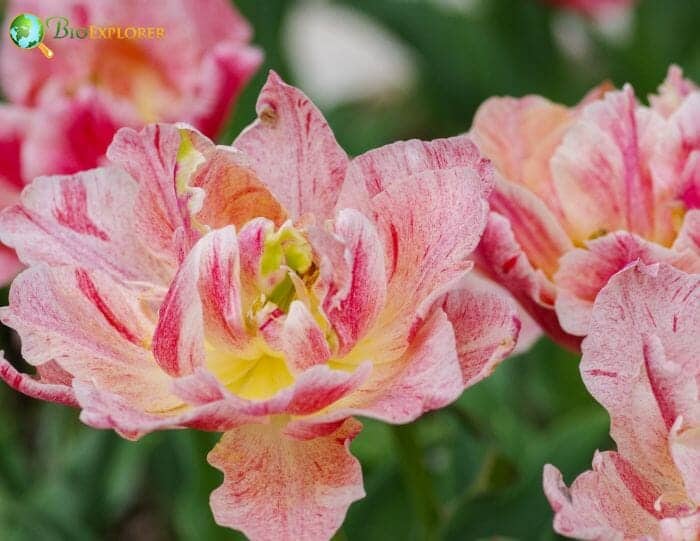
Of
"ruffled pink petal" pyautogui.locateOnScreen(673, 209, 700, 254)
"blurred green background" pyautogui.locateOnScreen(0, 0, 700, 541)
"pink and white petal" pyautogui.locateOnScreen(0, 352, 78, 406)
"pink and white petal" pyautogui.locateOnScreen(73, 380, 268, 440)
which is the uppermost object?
"ruffled pink petal" pyautogui.locateOnScreen(673, 209, 700, 254)

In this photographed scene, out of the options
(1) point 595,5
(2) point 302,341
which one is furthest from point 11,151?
(1) point 595,5

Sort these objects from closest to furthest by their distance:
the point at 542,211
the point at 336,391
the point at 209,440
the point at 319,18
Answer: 1. the point at 336,391
2. the point at 542,211
3. the point at 209,440
4. the point at 319,18

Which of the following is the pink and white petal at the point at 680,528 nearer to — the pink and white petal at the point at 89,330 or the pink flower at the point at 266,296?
the pink flower at the point at 266,296

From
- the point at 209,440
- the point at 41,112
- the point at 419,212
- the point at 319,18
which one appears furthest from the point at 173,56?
the point at 319,18

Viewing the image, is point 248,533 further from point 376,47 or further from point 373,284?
point 376,47

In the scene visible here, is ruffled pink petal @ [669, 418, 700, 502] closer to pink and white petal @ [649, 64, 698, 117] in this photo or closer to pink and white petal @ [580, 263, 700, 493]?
pink and white petal @ [580, 263, 700, 493]

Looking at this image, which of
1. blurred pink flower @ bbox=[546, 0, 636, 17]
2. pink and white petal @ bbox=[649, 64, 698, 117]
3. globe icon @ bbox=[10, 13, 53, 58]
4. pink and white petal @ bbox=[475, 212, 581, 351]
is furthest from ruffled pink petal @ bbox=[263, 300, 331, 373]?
blurred pink flower @ bbox=[546, 0, 636, 17]
